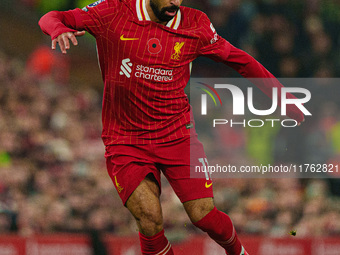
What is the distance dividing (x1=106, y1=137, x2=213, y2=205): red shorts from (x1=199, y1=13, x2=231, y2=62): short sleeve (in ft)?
2.13

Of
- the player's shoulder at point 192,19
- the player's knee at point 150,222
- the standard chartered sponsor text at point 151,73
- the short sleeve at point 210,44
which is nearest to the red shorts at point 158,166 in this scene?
the player's knee at point 150,222

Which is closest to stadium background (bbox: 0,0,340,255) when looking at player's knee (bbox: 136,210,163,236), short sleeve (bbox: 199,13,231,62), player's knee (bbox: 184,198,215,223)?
player's knee (bbox: 184,198,215,223)

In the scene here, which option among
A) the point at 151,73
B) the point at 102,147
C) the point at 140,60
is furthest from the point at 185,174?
the point at 102,147

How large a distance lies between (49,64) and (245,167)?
10.9 feet

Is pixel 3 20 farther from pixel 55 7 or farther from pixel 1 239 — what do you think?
pixel 1 239

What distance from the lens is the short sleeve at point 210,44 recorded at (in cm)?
446

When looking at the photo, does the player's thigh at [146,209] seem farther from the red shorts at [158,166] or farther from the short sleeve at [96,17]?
the short sleeve at [96,17]

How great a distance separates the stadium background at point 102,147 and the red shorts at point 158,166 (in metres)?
2.68

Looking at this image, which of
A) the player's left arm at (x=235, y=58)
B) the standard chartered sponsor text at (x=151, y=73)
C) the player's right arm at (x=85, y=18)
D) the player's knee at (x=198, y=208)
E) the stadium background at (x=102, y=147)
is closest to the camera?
the player's right arm at (x=85, y=18)

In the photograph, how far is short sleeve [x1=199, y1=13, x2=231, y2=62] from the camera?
4.46 metres

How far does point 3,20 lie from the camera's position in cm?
938

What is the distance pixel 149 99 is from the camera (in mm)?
4328

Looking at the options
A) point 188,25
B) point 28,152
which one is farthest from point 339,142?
point 188,25

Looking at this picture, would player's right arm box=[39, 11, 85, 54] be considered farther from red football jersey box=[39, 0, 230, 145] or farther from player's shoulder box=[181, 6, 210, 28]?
player's shoulder box=[181, 6, 210, 28]
